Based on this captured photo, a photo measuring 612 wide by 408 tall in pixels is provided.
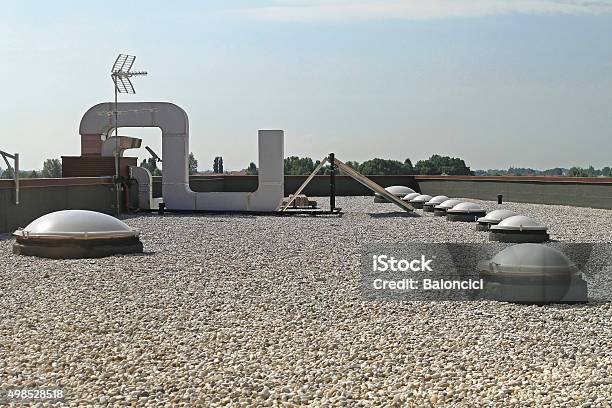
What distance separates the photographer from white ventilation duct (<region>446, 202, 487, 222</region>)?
26281 millimetres

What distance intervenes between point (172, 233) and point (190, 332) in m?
12.5

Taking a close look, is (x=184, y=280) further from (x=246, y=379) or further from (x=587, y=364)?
(x=587, y=364)

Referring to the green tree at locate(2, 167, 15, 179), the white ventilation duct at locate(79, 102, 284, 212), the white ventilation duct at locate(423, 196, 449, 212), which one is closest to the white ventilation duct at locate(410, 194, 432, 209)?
the white ventilation duct at locate(423, 196, 449, 212)

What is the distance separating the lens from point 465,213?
86.6 feet

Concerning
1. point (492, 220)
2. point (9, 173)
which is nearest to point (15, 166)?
point (9, 173)

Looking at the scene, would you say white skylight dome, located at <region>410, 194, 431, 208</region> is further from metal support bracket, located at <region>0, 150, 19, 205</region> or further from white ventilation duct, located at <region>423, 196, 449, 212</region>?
metal support bracket, located at <region>0, 150, 19, 205</region>

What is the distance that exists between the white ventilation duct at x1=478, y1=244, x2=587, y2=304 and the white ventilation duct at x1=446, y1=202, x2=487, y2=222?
15.0m

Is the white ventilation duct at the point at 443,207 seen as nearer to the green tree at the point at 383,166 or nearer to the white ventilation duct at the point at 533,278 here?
the white ventilation duct at the point at 533,278

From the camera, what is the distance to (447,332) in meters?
9.16

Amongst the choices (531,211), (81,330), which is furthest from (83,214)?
(531,211)
